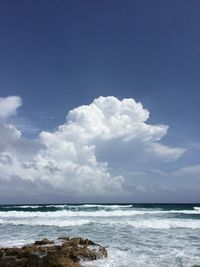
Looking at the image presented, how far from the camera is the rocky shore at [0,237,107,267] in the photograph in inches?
482

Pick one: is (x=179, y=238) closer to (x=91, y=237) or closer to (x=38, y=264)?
(x=91, y=237)

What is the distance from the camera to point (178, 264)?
13.2 metres

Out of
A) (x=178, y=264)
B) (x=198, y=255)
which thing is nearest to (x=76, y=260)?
(x=178, y=264)

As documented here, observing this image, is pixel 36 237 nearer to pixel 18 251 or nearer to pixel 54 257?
pixel 18 251

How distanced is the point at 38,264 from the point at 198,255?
22.3 ft

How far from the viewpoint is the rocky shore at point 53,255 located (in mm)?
12243

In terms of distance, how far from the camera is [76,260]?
1363 centimetres

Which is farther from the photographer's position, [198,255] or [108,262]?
[198,255]

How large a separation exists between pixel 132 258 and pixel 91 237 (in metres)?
7.15

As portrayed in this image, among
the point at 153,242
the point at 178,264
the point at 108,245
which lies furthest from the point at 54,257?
the point at 153,242

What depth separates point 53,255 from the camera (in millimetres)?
12797

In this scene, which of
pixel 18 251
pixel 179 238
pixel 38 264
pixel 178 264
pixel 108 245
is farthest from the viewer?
pixel 179 238

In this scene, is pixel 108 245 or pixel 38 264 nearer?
pixel 38 264

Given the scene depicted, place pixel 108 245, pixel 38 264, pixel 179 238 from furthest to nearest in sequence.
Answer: pixel 179 238 < pixel 108 245 < pixel 38 264
